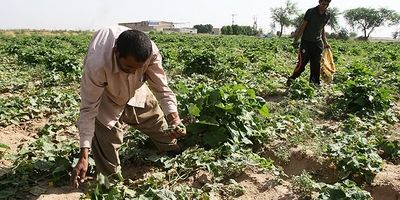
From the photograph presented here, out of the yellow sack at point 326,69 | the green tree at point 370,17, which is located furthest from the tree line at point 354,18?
the yellow sack at point 326,69

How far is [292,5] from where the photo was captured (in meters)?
88.6

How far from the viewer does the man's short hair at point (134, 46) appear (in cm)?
295

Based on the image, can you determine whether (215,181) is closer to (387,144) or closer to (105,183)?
(105,183)

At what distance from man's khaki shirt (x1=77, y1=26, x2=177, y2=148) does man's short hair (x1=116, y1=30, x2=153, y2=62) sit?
295 mm

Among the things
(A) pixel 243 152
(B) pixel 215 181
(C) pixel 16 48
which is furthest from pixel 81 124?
(C) pixel 16 48

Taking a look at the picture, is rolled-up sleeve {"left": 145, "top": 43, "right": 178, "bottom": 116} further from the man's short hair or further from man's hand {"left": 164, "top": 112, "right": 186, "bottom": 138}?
the man's short hair

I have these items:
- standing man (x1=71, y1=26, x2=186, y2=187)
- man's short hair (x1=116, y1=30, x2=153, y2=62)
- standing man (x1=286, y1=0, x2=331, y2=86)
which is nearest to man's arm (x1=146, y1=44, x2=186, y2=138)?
standing man (x1=71, y1=26, x2=186, y2=187)

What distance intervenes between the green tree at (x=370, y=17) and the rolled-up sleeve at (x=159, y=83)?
292 ft

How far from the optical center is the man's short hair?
2.95 m

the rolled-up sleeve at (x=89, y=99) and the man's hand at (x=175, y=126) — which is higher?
the rolled-up sleeve at (x=89, y=99)

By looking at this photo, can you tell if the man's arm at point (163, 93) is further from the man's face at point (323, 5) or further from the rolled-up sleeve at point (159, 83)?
the man's face at point (323, 5)

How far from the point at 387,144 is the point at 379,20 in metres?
90.7

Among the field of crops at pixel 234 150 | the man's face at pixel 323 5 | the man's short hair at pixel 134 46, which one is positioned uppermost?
the man's face at pixel 323 5

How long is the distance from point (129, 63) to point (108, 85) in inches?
20.2
